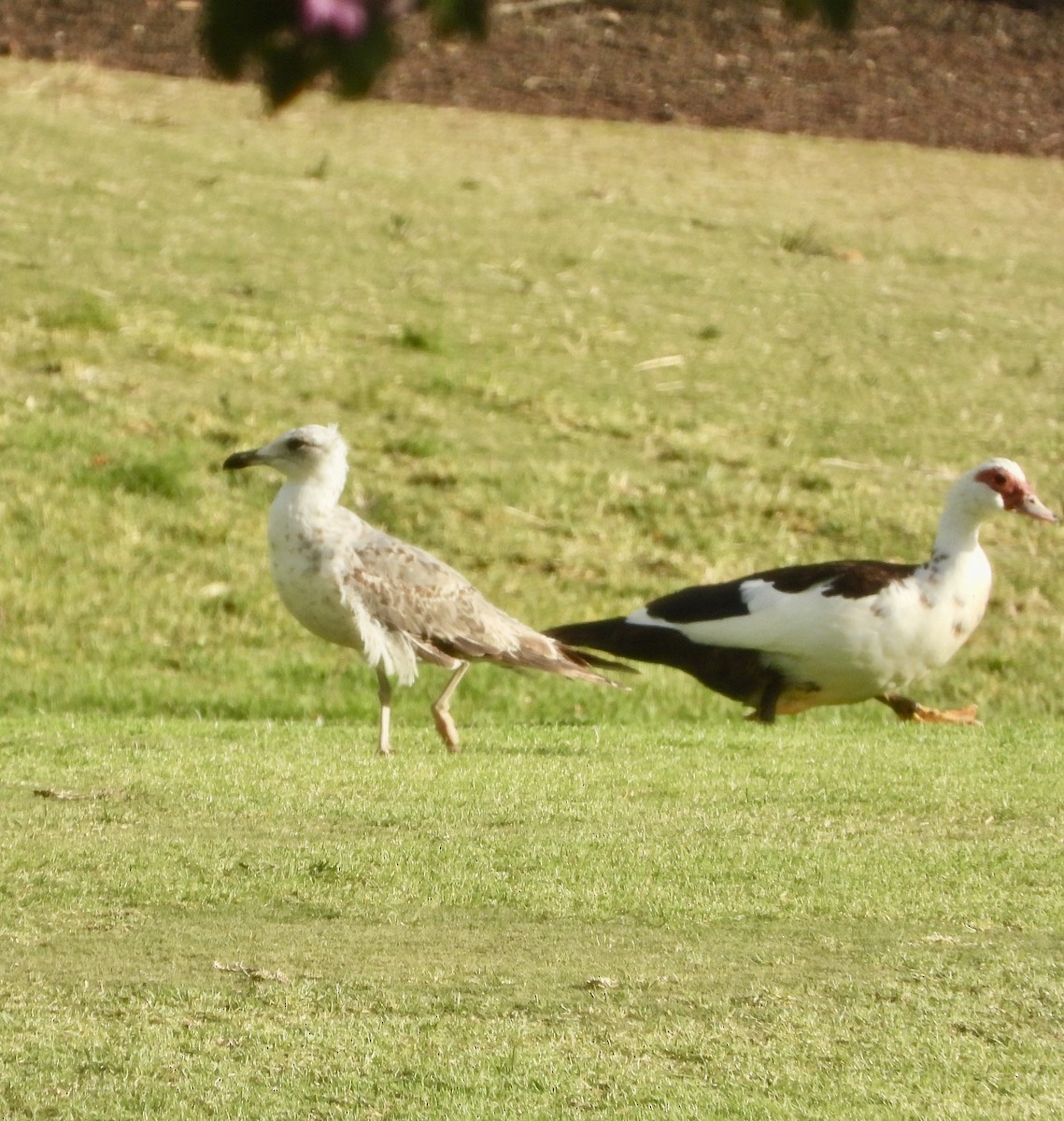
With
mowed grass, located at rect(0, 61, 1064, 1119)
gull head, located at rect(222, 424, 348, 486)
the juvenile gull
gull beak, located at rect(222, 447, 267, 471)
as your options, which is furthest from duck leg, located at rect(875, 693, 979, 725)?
gull beak, located at rect(222, 447, 267, 471)

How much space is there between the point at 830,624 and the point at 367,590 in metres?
2.02

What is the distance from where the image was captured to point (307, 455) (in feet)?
30.0

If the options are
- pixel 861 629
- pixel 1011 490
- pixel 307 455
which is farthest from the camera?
pixel 1011 490

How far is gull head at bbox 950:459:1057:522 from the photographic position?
32.2 ft

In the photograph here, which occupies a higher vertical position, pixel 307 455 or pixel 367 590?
pixel 307 455

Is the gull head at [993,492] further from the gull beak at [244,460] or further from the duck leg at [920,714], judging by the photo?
the gull beak at [244,460]

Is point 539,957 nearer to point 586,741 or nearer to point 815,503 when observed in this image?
point 586,741

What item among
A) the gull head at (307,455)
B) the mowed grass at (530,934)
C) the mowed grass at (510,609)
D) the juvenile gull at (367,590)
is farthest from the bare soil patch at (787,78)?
the mowed grass at (530,934)

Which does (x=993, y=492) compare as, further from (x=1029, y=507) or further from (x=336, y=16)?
(x=336, y=16)

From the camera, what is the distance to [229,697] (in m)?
11.0

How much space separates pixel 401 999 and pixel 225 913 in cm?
95

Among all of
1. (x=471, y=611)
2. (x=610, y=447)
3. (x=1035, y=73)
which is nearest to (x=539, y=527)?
(x=610, y=447)

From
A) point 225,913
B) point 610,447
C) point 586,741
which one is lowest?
point 610,447

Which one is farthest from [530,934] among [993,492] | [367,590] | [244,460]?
[993,492]
